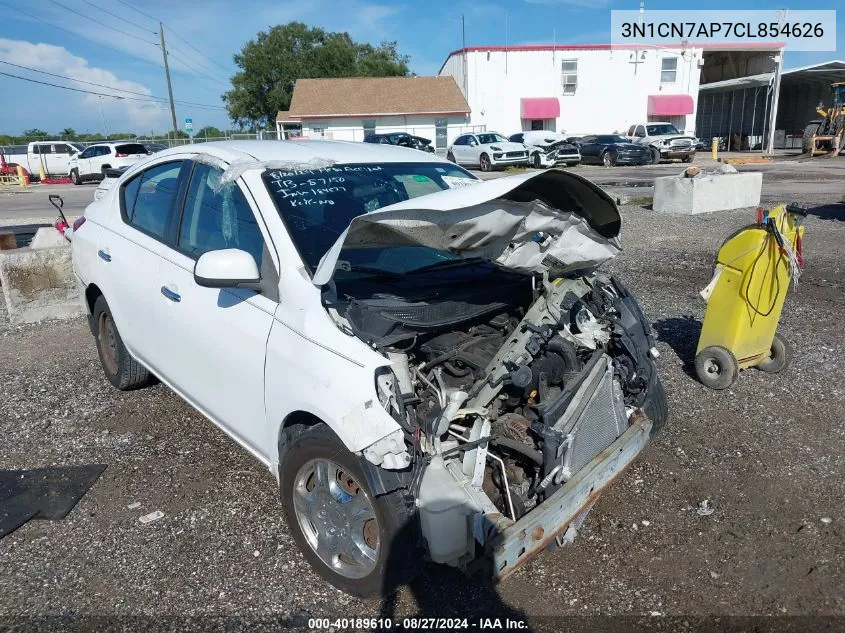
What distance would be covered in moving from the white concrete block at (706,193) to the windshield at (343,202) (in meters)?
10.4

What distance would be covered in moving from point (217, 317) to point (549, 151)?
90.6 ft

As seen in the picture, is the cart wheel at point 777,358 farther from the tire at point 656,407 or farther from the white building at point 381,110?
the white building at point 381,110

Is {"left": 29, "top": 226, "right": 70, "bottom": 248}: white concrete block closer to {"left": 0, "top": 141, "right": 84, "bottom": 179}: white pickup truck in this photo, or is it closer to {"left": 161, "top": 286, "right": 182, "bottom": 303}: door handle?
{"left": 161, "top": 286, "right": 182, "bottom": 303}: door handle

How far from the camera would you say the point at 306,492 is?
9.38 feet

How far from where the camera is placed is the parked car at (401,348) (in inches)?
95.8

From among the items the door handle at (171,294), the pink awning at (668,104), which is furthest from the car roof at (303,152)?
the pink awning at (668,104)

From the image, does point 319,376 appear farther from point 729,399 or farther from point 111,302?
point 729,399

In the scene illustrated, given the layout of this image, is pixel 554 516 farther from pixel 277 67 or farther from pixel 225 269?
pixel 277 67

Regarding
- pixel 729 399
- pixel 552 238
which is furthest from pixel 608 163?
pixel 552 238

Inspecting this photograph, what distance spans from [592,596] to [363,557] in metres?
1.04

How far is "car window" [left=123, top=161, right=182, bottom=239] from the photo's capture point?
152 inches

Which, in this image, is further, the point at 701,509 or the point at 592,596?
the point at 701,509

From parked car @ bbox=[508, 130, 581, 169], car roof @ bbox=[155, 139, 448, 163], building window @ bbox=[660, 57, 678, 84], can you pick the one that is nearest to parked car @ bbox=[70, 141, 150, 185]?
parked car @ bbox=[508, 130, 581, 169]

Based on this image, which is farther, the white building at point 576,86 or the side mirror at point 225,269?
the white building at point 576,86
